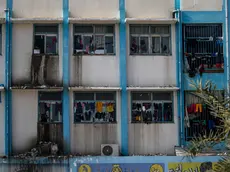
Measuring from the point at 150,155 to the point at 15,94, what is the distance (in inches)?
161

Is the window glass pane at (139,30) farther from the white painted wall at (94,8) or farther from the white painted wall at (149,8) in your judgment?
the white painted wall at (94,8)

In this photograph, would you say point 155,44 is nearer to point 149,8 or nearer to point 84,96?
point 149,8

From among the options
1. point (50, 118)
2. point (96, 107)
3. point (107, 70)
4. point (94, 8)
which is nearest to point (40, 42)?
point (94, 8)

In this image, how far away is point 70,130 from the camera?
37.8 feet


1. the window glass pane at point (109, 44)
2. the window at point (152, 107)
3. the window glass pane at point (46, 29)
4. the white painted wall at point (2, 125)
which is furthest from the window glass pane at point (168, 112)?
the white painted wall at point (2, 125)

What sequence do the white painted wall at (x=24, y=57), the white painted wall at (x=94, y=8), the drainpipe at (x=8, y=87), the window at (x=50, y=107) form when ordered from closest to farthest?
the drainpipe at (x=8, y=87)
the white painted wall at (x=24, y=57)
the window at (x=50, y=107)
the white painted wall at (x=94, y=8)

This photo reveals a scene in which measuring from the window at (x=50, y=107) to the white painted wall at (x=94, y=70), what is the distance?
2.09 feet

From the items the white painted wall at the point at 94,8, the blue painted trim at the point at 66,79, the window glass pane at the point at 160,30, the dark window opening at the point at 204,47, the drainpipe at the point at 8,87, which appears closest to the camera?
the drainpipe at the point at 8,87

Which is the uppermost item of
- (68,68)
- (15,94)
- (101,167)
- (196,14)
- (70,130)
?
(196,14)

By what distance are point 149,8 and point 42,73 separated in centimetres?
355

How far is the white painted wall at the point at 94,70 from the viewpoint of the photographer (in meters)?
11.6

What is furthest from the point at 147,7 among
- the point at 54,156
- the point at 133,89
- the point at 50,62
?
the point at 54,156

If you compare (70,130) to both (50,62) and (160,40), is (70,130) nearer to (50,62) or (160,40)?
(50,62)

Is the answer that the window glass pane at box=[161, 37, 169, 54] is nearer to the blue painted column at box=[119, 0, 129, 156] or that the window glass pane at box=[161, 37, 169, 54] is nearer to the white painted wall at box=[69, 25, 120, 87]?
the blue painted column at box=[119, 0, 129, 156]
